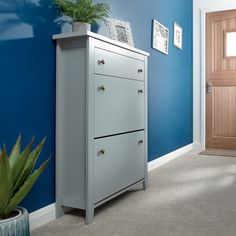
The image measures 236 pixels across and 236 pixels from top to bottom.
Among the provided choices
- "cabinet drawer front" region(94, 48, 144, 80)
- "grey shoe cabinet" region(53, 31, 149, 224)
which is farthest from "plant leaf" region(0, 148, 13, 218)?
"cabinet drawer front" region(94, 48, 144, 80)

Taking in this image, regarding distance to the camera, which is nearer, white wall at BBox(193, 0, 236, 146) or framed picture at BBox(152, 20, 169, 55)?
framed picture at BBox(152, 20, 169, 55)

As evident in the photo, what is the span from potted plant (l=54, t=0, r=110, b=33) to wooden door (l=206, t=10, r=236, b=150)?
3036mm

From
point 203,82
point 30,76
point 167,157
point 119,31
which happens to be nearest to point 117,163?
point 30,76

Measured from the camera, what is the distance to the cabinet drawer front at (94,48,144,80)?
1.85 m

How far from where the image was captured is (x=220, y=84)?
14.8 feet

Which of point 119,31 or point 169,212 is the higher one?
point 119,31

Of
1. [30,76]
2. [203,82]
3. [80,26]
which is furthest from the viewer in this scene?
[203,82]

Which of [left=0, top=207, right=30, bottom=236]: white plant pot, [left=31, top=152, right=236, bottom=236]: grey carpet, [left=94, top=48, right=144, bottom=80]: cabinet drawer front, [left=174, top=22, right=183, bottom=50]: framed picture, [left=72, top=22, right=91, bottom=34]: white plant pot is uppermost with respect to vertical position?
Result: [left=174, top=22, right=183, bottom=50]: framed picture

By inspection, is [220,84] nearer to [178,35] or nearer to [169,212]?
[178,35]

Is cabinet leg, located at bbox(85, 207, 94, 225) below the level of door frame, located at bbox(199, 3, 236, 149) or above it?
below

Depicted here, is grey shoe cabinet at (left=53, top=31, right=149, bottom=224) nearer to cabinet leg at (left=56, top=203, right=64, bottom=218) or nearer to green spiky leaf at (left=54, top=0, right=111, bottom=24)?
cabinet leg at (left=56, top=203, right=64, bottom=218)

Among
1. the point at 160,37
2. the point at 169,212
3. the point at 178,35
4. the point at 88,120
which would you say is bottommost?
the point at 169,212

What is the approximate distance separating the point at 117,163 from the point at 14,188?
88 cm

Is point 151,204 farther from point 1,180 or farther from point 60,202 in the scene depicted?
point 1,180
